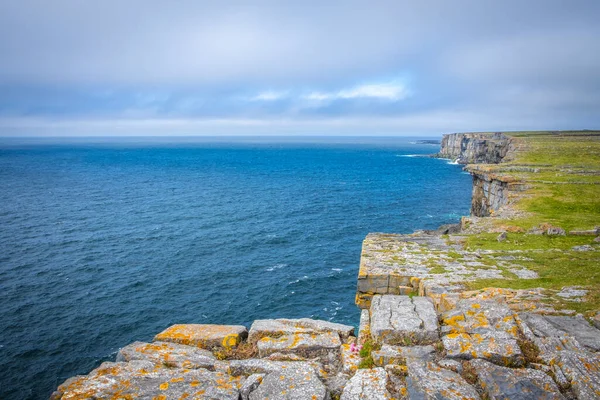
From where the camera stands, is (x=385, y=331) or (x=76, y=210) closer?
(x=385, y=331)

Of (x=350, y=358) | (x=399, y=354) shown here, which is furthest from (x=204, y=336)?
(x=399, y=354)

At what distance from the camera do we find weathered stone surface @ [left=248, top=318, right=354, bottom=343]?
948 centimetres

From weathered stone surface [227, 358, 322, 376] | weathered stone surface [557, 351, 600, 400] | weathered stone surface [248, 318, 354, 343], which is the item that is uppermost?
weathered stone surface [557, 351, 600, 400]

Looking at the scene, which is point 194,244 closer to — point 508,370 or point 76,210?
Answer: point 76,210

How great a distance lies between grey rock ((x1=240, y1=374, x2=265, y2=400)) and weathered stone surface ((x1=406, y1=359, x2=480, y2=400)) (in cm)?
291

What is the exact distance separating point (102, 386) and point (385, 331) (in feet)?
20.1

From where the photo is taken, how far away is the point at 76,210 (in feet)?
231

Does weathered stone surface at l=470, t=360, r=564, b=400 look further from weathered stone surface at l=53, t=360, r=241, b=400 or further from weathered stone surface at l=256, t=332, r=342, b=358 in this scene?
weathered stone surface at l=53, t=360, r=241, b=400

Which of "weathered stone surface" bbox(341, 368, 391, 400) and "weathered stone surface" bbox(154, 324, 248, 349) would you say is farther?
"weathered stone surface" bbox(154, 324, 248, 349)

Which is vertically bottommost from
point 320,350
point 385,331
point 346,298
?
point 346,298

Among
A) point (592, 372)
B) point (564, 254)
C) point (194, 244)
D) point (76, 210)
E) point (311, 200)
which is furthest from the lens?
point (311, 200)

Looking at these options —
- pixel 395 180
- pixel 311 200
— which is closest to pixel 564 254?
pixel 311 200

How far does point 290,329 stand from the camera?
9625 millimetres

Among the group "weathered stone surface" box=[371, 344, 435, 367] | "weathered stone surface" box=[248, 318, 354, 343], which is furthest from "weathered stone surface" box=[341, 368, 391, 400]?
"weathered stone surface" box=[248, 318, 354, 343]
